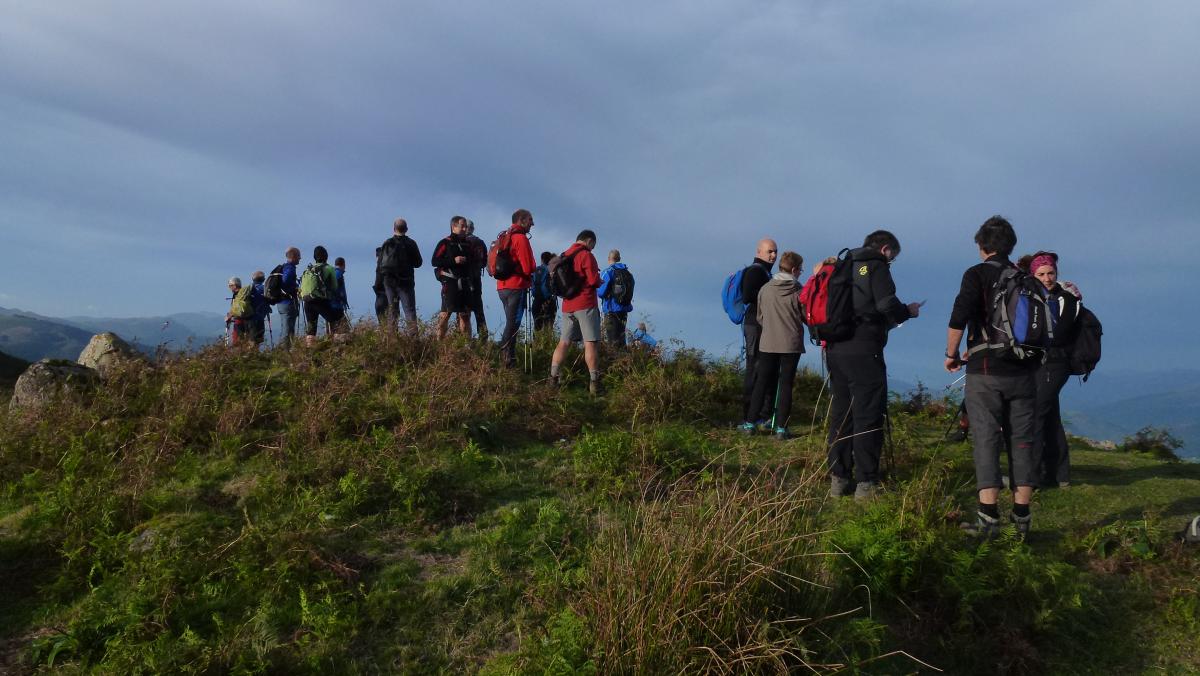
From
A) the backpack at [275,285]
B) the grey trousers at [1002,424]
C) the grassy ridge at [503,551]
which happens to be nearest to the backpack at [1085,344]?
the grassy ridge at [503,551]

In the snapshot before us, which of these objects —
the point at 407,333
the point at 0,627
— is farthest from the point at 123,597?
the point at 407,333

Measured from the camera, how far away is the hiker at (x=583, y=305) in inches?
315

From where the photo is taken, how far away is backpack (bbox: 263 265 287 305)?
12445 millimetres

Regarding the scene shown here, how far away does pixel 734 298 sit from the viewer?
27.6ft

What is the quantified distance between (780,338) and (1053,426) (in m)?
2.78

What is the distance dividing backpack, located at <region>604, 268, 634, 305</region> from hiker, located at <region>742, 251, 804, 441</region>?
3981mm

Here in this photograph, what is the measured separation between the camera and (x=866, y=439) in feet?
18.1

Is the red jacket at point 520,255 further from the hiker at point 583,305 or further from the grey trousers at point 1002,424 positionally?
the grey trousers at point 1002,424

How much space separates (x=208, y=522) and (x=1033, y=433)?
6.24 m

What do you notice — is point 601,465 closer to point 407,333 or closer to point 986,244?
point 986,244

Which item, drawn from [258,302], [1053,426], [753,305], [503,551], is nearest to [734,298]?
[753,305]

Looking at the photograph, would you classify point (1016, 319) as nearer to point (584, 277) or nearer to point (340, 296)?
point (584, 277)

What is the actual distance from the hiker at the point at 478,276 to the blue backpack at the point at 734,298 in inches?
145

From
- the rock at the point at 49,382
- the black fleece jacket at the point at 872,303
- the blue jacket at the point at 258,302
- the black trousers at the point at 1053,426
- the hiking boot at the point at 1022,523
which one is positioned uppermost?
the blue jacket at the point at 258,302
